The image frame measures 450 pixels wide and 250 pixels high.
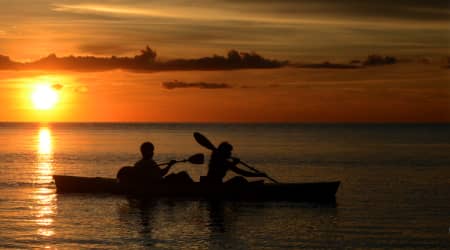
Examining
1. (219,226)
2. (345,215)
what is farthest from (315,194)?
(219,226)

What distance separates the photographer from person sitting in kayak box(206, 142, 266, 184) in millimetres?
25078

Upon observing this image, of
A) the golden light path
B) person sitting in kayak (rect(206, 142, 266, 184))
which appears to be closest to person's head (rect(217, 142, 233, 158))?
person sitting in kayak (rect(206, 142, 266, 184))

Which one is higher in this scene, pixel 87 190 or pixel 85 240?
pixel 87 190

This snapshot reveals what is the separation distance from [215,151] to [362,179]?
1223cm

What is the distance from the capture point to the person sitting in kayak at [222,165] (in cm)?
2508

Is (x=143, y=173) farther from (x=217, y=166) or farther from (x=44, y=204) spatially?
(x=44, y=204)

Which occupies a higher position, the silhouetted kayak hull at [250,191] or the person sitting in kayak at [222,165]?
the person sitting in kayak at [222,165]

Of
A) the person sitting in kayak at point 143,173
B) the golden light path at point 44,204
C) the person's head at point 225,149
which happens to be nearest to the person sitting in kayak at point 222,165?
the person's head at point 225,149

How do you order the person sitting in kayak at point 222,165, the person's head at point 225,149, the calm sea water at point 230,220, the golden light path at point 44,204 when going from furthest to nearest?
the person sitting in kayak at point 222,165, the person's head at point 225,149, the golden light path at point 44,204, the calm sea water at point 230,220

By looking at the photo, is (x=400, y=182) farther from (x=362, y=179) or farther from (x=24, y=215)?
(x=24, y=215)

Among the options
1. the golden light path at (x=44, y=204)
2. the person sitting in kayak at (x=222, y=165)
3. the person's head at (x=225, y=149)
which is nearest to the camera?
the golden light path at (x=44, y=204)

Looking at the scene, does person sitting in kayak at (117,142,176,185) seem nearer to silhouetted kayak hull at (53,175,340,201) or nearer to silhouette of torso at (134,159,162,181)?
silhouette of torso at (134,159,162,181)

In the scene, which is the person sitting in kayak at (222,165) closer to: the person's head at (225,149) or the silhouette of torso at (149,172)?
the person's head at (225,149)

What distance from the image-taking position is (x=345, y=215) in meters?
23.0
